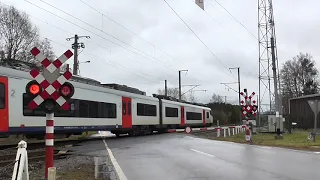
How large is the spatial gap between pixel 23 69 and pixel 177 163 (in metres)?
8.49

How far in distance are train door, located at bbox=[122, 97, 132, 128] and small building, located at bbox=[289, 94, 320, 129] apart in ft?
64.3

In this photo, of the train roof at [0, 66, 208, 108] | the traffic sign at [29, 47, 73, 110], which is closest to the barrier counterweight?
the traffic sign at [29, 47, 73, 110]

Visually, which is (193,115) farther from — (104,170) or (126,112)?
(104,170)

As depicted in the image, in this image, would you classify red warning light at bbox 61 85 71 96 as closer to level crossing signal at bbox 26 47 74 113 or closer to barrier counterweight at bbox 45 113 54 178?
level crossing signal at bbox 26 47 74 113

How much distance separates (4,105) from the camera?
14.7 m

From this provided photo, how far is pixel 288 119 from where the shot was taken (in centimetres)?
3609

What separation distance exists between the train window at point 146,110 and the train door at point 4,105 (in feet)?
45.7

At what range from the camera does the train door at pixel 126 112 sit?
2565cm

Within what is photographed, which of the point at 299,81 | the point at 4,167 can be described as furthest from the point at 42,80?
the point at 299,81

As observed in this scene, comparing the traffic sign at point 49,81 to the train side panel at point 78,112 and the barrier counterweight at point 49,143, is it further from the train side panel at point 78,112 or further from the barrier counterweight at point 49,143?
the train side panel at point 78,112

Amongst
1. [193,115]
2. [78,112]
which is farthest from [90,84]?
[193,115]

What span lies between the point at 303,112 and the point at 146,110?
67.5ft

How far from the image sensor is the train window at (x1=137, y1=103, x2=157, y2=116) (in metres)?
28.2

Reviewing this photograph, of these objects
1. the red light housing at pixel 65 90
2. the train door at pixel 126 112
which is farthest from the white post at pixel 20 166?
the train door at pixel 126 112
